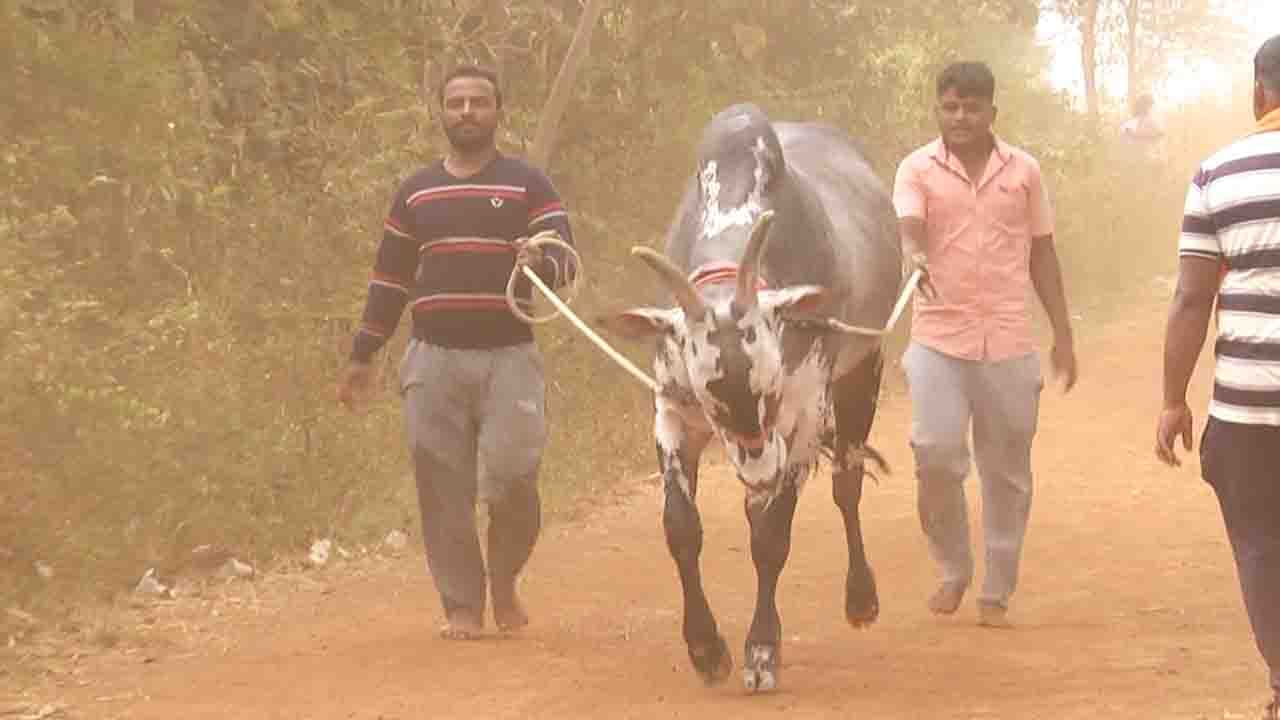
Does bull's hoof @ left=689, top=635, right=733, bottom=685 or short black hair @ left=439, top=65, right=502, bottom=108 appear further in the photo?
short black hair @ left=439, top=65, right=502, bottom=108

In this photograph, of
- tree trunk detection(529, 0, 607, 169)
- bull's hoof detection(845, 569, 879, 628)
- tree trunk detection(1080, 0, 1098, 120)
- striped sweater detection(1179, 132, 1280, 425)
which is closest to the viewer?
striped sweater detection(1179, 132, 1280, 425)

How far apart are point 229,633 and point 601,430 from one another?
4.63 metres

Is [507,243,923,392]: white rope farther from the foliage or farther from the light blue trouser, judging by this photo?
the foliage

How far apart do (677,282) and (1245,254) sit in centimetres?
162

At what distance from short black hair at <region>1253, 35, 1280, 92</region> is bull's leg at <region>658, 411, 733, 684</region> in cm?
217

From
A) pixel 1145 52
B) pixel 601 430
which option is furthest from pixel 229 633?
pixel 1145 52

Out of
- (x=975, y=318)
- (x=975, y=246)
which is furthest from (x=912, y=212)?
(x=975, y=318)

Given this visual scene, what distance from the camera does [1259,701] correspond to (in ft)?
19.2

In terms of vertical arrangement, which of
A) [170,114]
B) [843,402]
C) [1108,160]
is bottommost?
[1108,160]

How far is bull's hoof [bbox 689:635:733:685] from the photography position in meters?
6.53

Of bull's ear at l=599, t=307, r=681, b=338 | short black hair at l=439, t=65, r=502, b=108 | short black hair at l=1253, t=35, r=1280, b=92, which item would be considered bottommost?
bull's ear at l=599, t=307, r=681, b=338

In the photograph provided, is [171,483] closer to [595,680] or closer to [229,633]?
[229,633]

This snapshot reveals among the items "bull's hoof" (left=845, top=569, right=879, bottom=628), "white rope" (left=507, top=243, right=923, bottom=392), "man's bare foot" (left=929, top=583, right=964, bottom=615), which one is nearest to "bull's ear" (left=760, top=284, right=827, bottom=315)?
"white rope" (left=507, top=243, right=923, bottom=392)

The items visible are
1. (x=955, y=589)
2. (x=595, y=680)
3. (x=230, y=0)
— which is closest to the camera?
(x=595, y=680)
